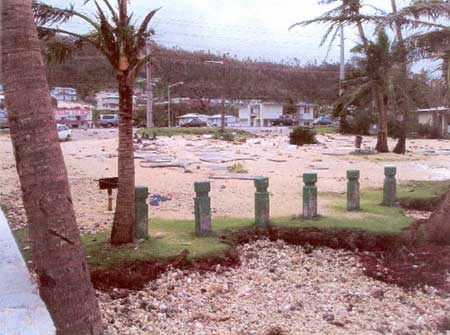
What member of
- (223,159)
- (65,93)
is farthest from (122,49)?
(65,93)

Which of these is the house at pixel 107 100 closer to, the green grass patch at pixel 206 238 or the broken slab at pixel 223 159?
the broken slab at pixel 223 159

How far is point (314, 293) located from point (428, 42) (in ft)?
17.8

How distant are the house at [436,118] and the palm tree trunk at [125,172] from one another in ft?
116

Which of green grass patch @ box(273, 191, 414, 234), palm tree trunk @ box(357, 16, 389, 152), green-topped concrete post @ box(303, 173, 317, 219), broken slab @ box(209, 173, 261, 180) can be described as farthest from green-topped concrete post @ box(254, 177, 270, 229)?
palm tree trunk @ box(357, 16, 389, 152)

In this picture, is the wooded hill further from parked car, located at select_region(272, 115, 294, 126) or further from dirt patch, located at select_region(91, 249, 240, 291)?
dirt patch, located at select_region(91, 249, 240, 291)

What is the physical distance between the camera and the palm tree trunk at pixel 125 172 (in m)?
5.82

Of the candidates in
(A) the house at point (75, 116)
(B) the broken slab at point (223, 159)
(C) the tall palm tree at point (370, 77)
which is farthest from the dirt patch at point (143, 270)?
(A) the house at point (75, 116)

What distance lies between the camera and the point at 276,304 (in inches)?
210

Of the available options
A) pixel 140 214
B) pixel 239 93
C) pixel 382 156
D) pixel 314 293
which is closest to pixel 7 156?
pixel 382 156

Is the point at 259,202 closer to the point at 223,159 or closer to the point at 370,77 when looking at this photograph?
the point at 223,159

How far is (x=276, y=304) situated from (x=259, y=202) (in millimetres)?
2087

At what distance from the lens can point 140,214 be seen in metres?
6.49

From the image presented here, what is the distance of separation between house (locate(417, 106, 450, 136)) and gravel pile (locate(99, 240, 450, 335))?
34755 mm

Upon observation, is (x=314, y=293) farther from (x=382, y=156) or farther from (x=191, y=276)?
(x=382, y=156)
